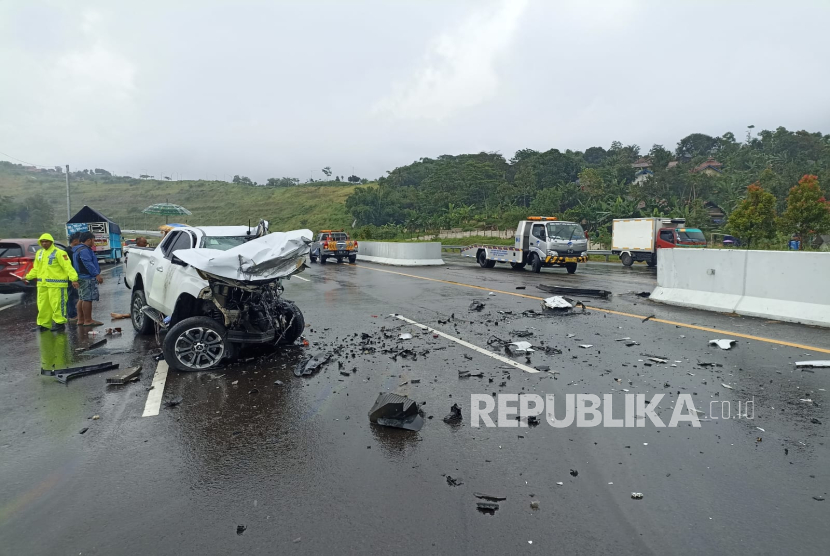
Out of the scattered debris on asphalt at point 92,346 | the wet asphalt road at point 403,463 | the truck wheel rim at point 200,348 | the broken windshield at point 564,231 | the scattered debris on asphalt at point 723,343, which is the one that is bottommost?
the scattered debris on asphalt at point 92,346

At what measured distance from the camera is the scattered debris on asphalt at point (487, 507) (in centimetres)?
347

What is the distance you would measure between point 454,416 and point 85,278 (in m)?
9.01

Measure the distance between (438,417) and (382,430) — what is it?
2.02 feet

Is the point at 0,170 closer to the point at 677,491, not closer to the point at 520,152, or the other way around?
the point at 520,152

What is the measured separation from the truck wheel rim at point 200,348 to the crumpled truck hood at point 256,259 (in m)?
0.91

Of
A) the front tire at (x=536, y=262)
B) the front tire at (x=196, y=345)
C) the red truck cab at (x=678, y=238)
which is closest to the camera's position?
the front tire at (x=196, y=345)

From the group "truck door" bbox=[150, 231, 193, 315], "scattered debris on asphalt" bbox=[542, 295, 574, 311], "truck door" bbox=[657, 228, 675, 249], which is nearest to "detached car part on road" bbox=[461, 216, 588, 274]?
"truck door" bbox=[657, 228, 675, 249]

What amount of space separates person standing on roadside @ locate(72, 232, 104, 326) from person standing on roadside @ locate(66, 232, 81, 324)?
0.33ft

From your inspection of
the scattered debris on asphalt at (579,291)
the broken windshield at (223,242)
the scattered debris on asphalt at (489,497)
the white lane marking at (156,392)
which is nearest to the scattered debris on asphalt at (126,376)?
the white lane marking at (156,392)

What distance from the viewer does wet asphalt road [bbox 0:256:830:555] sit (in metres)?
3.21

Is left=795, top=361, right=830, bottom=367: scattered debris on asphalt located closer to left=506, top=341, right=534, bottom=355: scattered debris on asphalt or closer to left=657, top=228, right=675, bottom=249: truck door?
left=506, top=341, right=534, bottom=355: scattered debris on asphalt

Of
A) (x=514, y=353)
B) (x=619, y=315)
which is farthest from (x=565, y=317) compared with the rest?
(x=514, y=353)

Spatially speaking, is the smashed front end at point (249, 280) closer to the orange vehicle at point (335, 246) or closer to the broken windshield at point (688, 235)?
the orange vehicle at point (335, 246)

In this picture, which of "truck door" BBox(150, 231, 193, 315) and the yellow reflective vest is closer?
"truck door" BBox(150, 231, 193, 315)
